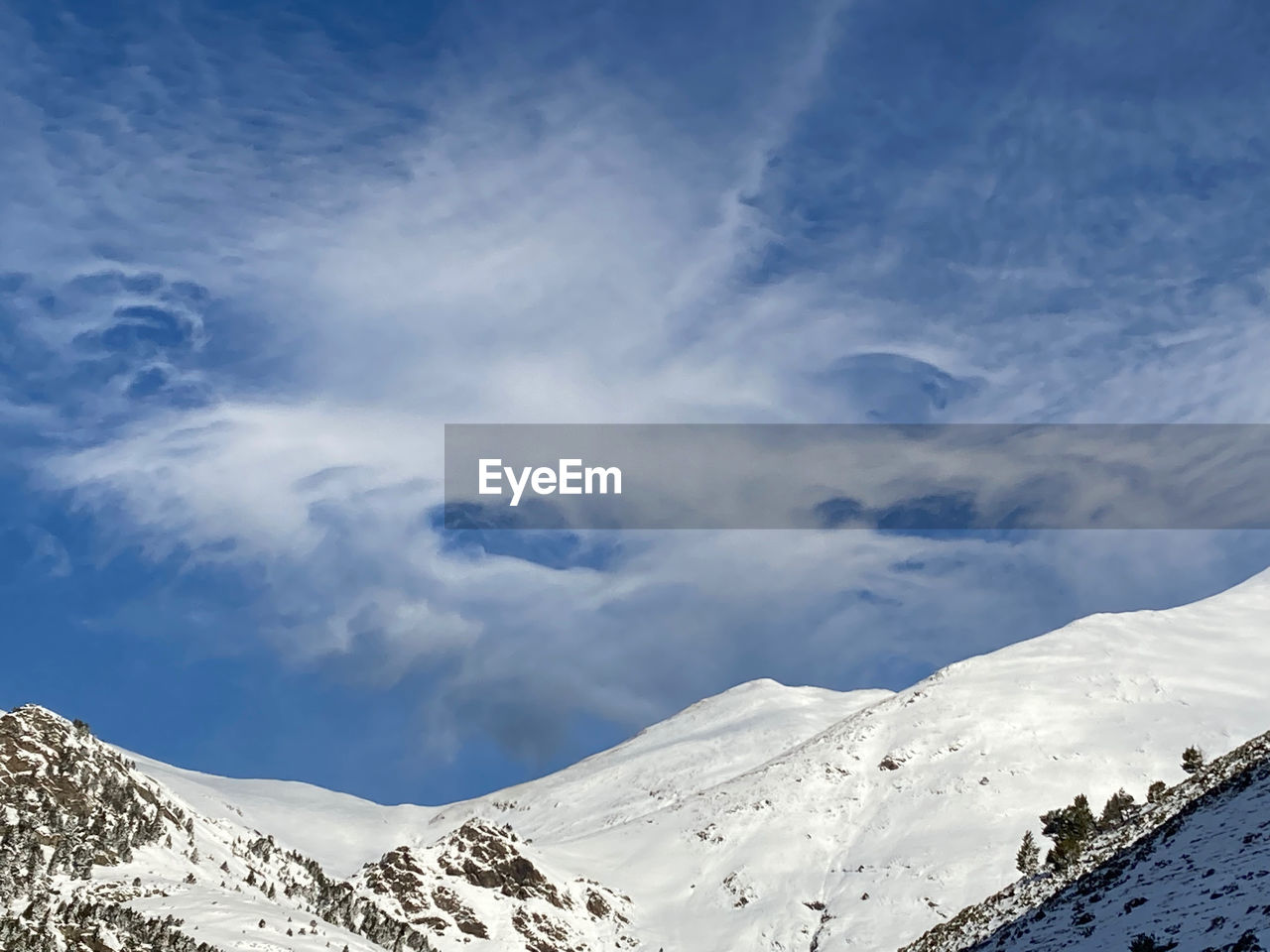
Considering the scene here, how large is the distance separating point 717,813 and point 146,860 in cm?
13558

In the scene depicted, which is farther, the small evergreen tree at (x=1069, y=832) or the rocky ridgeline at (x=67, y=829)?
the small evergreen tree at (x=1069, y=832)

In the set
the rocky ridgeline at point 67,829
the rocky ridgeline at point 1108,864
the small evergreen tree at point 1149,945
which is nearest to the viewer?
the small evergreen tree at point 1149,945

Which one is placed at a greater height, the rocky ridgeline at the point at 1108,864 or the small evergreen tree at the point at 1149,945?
the rocky ridgeline at the point at 1108,864

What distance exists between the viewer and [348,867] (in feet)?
627

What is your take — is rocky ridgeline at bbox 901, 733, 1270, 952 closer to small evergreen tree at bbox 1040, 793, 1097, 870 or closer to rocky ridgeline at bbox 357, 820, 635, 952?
Result: small evergreen tree at bbox 1040, 793, 1097, 870

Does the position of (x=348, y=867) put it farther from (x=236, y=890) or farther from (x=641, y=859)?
(x=236, y=890)

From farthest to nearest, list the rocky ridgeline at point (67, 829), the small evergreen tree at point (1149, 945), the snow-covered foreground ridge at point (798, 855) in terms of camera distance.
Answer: the snow-covered foreground ridge at point (798, 855)
the rocky ridgeline at point (67, 829)
the small evergreen tree at point (1149, 945)

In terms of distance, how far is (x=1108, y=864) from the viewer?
51.4 meters

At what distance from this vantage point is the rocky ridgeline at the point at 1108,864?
46812 millimetres

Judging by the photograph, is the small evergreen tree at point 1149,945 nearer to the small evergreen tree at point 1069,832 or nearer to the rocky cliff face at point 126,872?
the small evergreen tree at point 1069,832

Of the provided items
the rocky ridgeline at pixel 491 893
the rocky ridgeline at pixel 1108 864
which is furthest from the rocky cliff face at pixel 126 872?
the rocky ridgeline at pixel 1108 864

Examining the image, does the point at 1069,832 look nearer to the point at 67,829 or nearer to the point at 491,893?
the point at 67,829

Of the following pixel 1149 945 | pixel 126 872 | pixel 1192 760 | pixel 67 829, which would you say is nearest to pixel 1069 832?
pixel 1192 760

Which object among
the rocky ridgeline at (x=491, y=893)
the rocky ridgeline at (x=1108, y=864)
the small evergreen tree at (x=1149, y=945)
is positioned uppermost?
the rocky ridgeline at (x=491, y=893)
